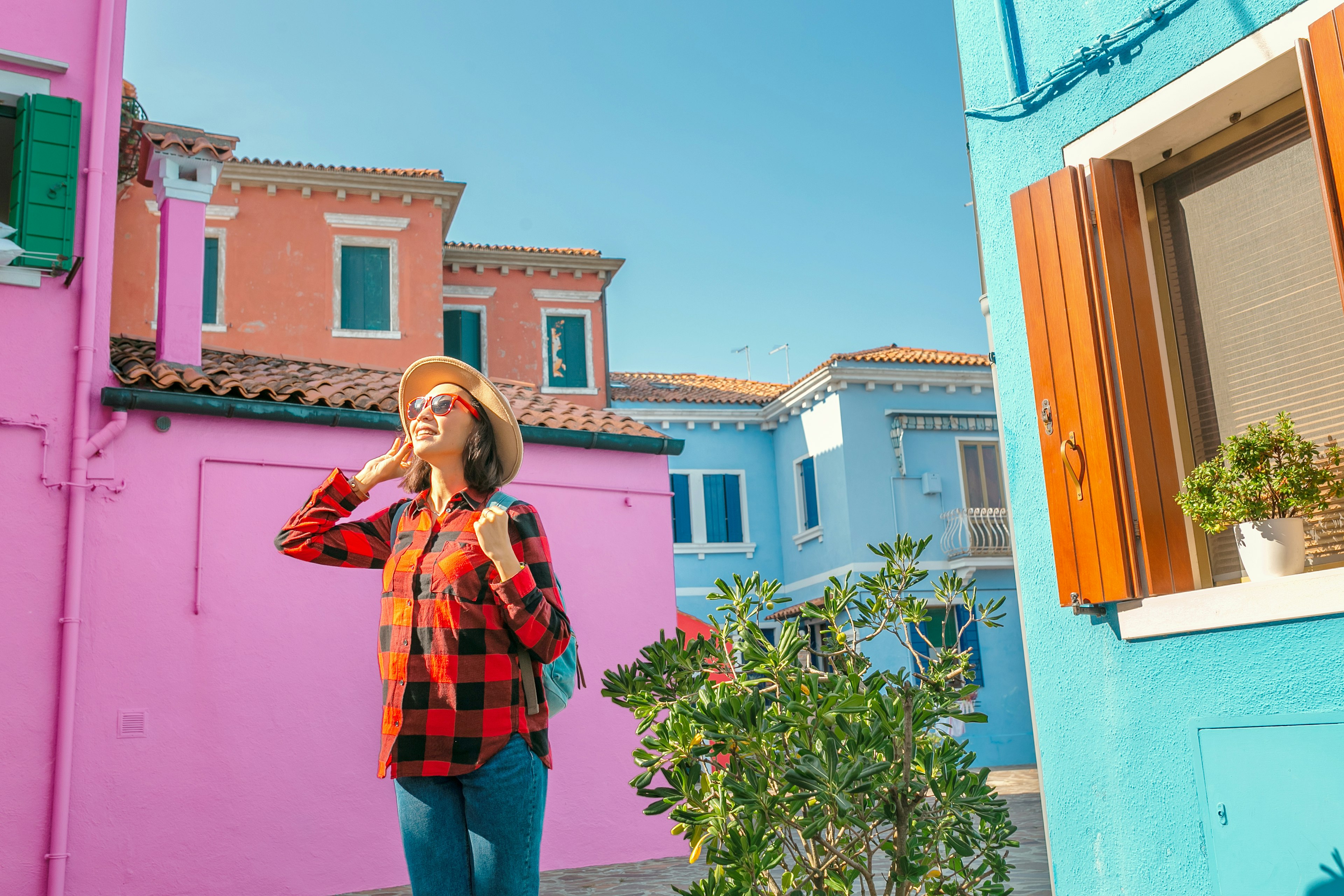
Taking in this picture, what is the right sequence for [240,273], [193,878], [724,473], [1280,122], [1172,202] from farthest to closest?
[724,473]
[240,273]
[193,878]
[1172,202]
[1280,122]

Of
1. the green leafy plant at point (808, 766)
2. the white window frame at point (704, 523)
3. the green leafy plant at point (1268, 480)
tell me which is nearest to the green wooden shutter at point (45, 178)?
the green leafy plant at point (808, 766)

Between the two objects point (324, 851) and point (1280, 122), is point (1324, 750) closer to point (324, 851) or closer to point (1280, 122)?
point (1280, 122)

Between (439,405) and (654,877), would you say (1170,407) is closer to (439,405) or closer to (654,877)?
(439,405)

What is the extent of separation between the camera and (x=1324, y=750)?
3471 mm

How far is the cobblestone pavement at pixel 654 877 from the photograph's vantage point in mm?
7328

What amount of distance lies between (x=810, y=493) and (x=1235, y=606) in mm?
18384

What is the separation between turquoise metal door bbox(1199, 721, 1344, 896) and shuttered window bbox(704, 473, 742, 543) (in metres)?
18.5

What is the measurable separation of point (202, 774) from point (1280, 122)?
7520mm

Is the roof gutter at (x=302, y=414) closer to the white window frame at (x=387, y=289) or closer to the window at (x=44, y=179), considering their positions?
the window at (x=44, y=179)

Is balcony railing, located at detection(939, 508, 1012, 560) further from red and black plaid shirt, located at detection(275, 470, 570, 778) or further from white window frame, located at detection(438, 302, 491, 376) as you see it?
red and black plaid shirt, located at detection(275, 470, 570, 778)

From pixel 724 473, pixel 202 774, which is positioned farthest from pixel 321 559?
pixel 724 473

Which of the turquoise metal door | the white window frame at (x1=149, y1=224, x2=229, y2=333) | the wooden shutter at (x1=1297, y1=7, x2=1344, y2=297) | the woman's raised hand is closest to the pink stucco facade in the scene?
the woman's raised hand

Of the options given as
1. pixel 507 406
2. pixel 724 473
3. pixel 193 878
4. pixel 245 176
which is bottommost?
pixel 193 878

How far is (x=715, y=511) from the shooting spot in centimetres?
2245
